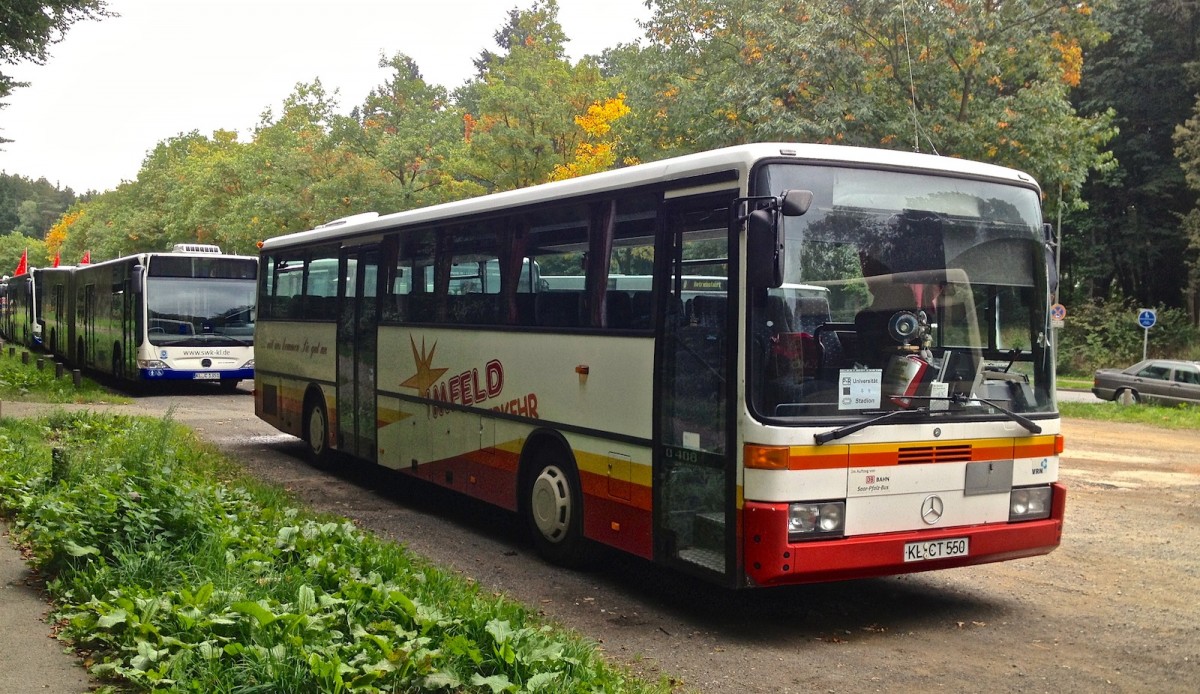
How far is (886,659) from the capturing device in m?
6.79

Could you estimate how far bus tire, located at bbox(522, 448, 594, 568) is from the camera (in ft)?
29.7

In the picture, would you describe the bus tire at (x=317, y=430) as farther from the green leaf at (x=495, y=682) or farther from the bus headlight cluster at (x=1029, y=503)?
the green leaf at (x=495, y=682)

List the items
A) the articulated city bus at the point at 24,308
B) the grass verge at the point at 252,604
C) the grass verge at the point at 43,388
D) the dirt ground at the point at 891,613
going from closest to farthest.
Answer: the grass verge at the point at 252,604 < the dirt ground at the point at 891,613 < the grass verge at the point at 43,388 < the articulated city bus at the point at 24,308

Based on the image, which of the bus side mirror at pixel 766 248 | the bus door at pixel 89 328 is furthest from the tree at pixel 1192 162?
the bus side mirror at pixel 766 248

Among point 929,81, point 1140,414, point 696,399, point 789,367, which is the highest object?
point 929,81

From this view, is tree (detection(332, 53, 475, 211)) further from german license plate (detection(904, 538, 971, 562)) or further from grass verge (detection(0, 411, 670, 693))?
german license plate (detection(904, 538, 971, 562))

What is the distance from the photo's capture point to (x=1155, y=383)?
3042cm

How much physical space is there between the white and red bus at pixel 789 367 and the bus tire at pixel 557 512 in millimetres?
23

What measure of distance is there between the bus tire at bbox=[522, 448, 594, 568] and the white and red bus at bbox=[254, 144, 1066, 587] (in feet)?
0.07

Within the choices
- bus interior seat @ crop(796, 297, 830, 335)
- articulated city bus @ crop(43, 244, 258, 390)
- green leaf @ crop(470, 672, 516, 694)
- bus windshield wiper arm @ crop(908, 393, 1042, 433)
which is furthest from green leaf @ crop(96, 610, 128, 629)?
articulated city bus @ crop(43, 244, 258, 390)

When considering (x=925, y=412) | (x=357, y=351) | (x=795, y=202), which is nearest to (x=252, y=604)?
(x=795, y=202)

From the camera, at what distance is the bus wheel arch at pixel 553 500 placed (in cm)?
905

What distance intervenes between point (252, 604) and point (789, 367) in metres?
3.27

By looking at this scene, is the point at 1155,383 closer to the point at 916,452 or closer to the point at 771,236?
the point at 916,452
